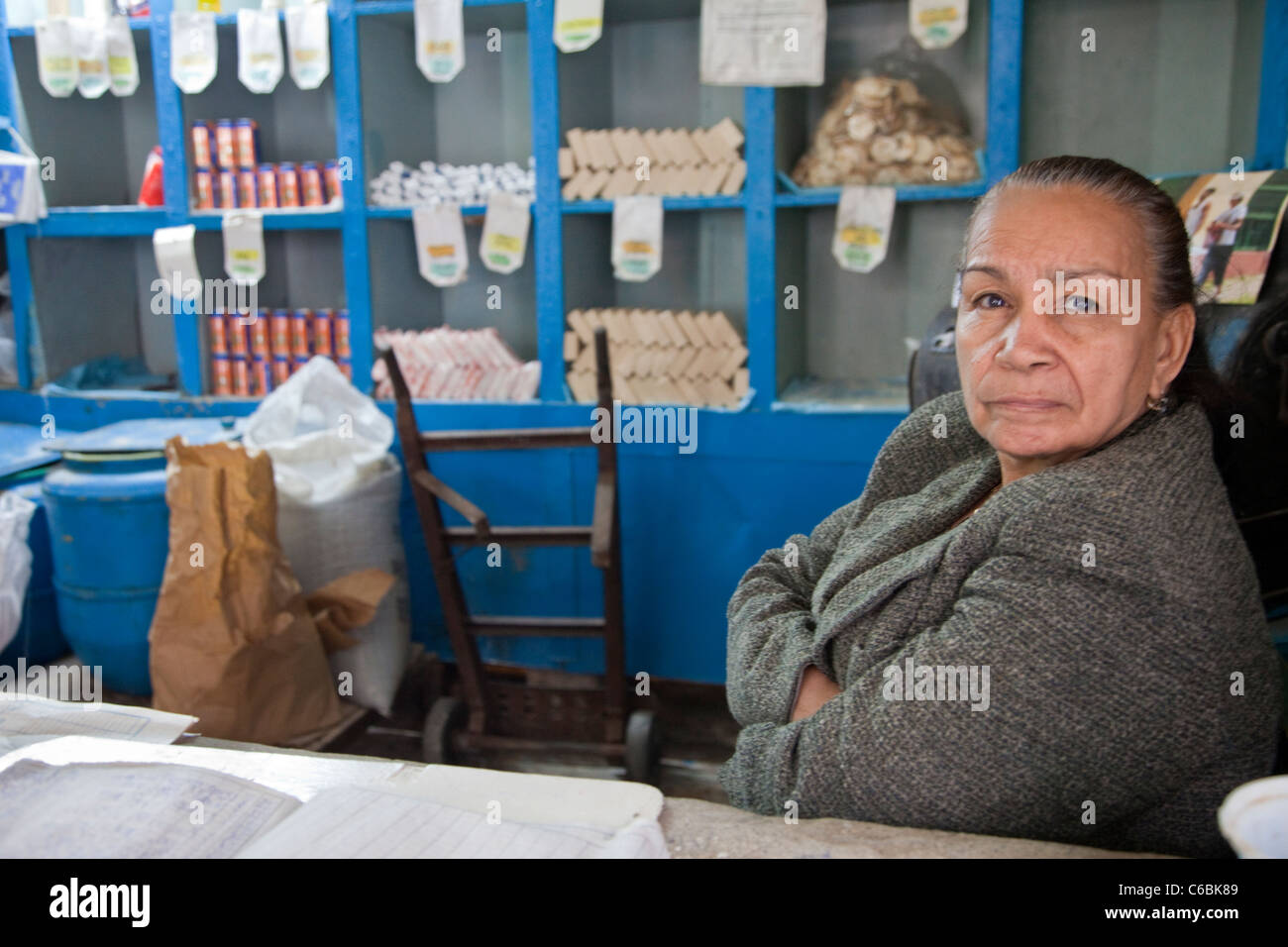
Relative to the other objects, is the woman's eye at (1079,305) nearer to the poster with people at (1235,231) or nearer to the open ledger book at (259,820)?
the open ledger book at (259,820)

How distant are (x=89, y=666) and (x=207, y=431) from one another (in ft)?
2.36

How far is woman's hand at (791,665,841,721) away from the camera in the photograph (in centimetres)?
119

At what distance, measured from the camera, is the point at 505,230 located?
10.8ft

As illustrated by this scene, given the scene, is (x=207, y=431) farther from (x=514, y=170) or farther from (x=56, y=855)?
(x=56, y=855)

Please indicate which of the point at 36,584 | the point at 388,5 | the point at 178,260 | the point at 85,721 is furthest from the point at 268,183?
the point at 85,721

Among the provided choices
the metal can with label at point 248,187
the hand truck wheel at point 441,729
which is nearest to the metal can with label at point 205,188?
the metal can with label at point 248,187

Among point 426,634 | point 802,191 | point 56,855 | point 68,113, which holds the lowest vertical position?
point 426,634

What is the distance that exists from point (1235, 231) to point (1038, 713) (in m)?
1.45

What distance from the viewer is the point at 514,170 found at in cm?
342

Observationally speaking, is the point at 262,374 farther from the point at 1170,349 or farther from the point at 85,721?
the point at 1170,349

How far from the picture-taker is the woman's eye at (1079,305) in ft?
3.59

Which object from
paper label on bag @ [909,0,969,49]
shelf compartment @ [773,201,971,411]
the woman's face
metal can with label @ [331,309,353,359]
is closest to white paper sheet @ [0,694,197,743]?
the woman's face
